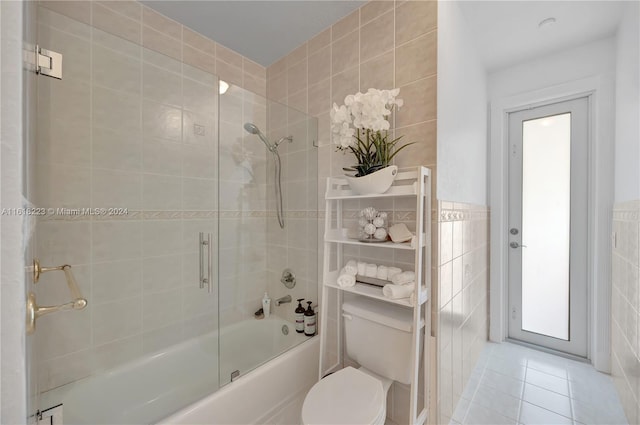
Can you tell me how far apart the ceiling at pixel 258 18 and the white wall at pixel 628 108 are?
60.6 inches

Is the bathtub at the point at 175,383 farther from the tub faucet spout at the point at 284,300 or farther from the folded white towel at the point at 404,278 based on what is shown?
the folded white towel at the point at 404,278

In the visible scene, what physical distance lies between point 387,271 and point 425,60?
1099 mm

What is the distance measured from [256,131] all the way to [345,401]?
1.62 m

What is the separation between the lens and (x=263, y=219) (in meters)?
1.83

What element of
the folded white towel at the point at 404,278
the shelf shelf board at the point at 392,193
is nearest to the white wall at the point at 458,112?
Answer: the shelf shelf board at the point at 392,193

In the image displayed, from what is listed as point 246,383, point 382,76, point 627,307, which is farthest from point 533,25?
point 246,383

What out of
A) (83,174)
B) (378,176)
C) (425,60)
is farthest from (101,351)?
(425,60)

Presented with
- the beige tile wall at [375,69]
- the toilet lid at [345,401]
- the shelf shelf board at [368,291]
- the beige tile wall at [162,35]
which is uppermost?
the beige tile wall at [162,35]

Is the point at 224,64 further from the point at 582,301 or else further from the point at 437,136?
the point at 582,301

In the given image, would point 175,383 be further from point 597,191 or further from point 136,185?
point 597,191

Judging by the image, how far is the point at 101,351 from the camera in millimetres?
1371

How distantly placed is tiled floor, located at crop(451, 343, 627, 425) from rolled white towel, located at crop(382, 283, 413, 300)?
2.98 ft

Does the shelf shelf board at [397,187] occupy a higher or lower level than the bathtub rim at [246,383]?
higher

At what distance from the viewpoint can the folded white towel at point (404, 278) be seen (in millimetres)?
1220
